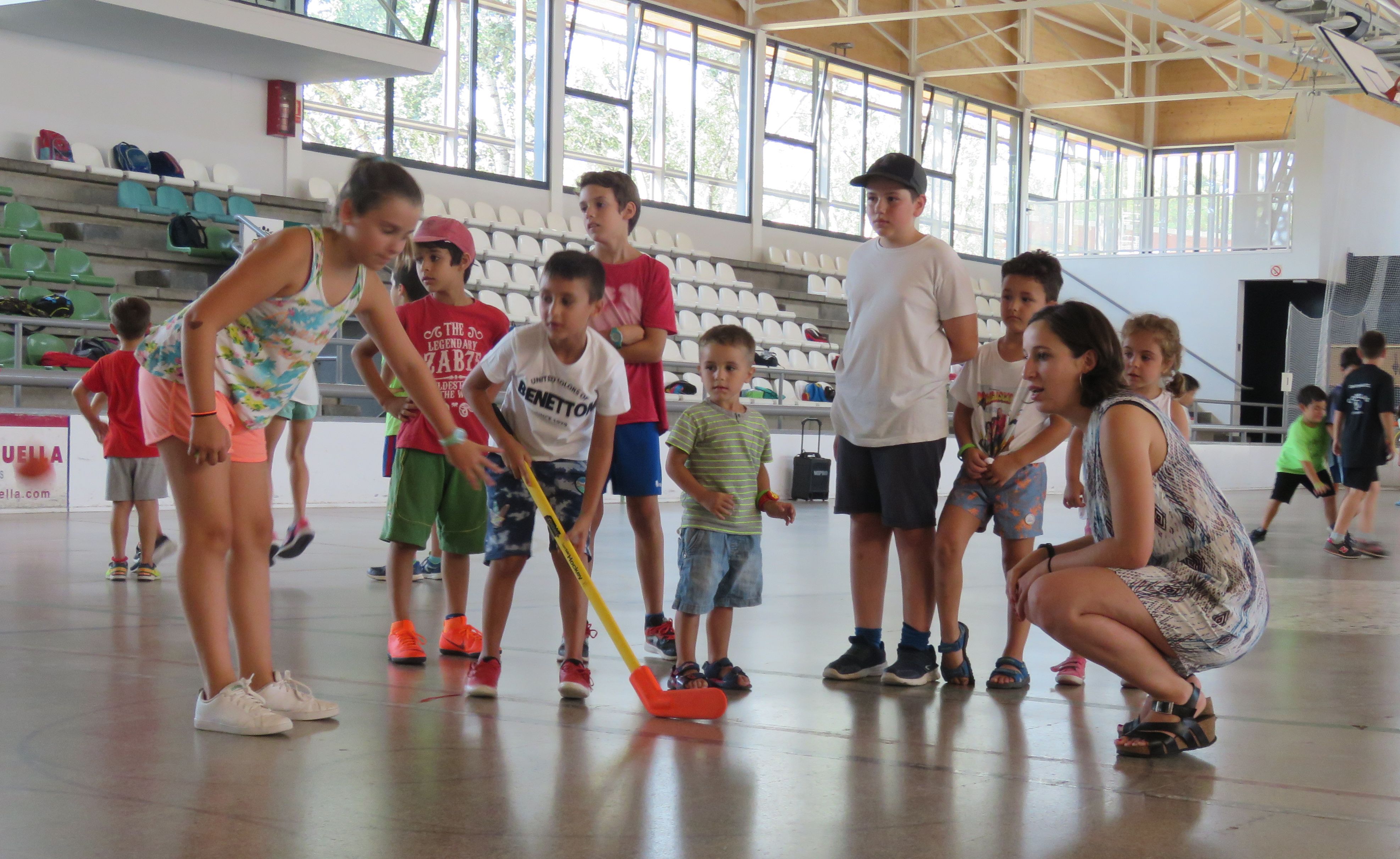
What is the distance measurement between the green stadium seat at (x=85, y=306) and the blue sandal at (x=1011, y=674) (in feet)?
30.5

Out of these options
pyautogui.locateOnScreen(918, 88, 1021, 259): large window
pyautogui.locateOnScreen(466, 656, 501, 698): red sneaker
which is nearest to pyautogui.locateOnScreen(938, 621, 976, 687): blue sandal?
pyautogui.locateOnScreen(466, 656, 501, 698): red sneaker

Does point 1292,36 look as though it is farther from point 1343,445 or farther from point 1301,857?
point 1301,857

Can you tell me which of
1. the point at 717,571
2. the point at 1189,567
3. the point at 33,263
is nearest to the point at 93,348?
the point at 33,263

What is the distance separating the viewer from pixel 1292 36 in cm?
2033

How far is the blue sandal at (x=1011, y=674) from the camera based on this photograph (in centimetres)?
363

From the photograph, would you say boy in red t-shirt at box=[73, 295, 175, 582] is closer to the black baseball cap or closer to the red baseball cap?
the red baseball cap

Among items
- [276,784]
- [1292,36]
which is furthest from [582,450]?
[1292,36]

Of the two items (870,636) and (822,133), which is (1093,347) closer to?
(870,636)

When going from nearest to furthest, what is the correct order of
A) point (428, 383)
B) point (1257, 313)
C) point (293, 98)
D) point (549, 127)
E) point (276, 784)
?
1. point (276, 784)
2. point (428, 383)
3. point (293, 98)
4. point (549, 127)
5. point (1257, 313)

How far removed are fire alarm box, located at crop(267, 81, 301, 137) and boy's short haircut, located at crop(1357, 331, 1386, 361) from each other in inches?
429

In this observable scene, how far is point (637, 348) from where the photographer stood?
4035 mm

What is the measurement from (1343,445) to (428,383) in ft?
A: 24.0

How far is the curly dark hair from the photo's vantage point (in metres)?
2.94

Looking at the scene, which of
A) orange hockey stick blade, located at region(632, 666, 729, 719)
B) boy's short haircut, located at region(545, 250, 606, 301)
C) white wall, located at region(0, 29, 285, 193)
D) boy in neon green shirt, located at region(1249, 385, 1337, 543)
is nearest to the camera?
orange hockey stick blade, located at region(632, 666, 729, 719)
